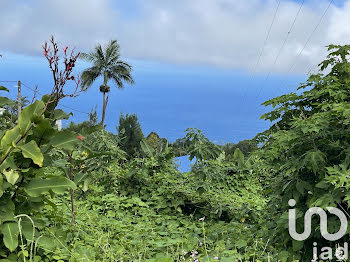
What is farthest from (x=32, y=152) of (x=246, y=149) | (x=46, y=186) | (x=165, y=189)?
(x=246, y=149)

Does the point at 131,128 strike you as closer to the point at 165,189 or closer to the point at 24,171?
the point at 165,189

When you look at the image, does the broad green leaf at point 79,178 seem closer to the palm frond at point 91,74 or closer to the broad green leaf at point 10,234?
the broad green leaf at point 10,234

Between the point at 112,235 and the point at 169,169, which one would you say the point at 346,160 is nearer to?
the point at 112,235

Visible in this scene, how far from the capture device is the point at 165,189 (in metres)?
5.71

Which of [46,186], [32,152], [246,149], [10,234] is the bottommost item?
[10,234]

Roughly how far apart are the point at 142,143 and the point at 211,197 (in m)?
1.45

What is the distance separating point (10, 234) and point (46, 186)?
A: 428 mm

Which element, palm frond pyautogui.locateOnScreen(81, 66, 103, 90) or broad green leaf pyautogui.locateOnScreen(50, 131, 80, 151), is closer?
broad green leaf pyautogui.locateOnScreen(50, 131, 80, 151)

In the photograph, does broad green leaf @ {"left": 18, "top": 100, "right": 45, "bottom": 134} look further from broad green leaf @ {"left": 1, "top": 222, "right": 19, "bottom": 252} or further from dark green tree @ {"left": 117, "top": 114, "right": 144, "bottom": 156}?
dark green tree @ {"left": 117, "top": 114, "right": 144, "bottom": 156}

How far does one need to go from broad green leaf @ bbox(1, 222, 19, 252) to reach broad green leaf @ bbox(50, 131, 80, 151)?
697mm

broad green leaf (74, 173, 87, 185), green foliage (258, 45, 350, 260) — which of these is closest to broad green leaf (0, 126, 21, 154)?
broad green leaf (74, 173, 87, 185)

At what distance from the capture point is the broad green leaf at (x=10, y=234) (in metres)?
2.98

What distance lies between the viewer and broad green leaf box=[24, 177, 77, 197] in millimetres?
3111

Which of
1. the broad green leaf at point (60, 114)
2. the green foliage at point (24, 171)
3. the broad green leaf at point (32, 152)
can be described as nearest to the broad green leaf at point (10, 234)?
the green foliage at point (24, 171)
